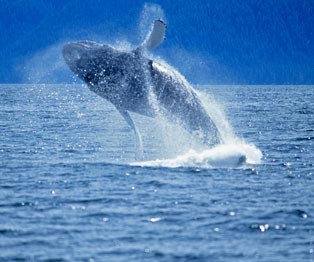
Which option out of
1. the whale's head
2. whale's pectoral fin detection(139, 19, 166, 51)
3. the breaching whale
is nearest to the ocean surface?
the breaching whale

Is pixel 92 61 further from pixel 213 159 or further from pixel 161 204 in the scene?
pixel 213 159

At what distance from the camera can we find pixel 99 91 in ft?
60.1

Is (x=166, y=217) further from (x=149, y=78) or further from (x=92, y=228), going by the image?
(x=149, y=78)

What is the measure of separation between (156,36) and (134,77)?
1060mm

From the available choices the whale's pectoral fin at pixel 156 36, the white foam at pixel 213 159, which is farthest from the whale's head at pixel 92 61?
the white foam at pixel 213 159

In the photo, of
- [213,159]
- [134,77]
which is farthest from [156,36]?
[213,159]

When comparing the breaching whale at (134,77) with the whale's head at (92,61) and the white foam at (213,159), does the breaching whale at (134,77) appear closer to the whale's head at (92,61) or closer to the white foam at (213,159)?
the whale's head at (92,61)

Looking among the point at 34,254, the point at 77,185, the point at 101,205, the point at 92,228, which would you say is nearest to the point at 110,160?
the point at 77,185

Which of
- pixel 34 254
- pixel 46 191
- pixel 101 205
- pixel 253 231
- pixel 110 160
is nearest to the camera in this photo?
pixel 34 254

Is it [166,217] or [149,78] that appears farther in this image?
[149,78]

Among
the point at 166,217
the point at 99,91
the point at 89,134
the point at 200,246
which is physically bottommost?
the point at 200,246

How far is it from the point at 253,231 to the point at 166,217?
174cm

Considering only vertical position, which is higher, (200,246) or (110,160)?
(110,160)

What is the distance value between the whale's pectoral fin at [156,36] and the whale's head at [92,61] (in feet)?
2.60
